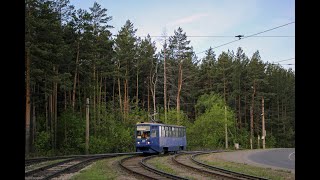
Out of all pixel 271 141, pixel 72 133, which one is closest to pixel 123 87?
pixel 72 133

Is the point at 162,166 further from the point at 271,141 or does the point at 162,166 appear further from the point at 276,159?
the point at 271,141

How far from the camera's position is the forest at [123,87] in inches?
1317

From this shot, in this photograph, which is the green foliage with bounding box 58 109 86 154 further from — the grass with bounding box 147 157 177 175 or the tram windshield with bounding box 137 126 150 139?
the grass with bounding box 147 157 177 175

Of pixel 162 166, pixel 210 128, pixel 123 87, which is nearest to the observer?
pixel 162 166

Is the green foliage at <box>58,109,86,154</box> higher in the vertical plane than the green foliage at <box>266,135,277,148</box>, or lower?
higher

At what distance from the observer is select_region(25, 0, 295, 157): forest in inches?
1317

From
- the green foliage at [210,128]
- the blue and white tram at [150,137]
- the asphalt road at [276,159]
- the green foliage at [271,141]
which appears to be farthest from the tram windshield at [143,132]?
the green foliage at [271,141]

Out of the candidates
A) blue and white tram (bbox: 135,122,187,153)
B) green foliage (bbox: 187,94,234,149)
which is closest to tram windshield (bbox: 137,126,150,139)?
blue and white tram (bbox: 135,122,187,153)

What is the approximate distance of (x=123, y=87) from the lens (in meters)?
59.2

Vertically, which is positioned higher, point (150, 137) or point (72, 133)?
point (150, 137)

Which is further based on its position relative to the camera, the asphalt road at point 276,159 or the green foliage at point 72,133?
the green foliage at point 72,133

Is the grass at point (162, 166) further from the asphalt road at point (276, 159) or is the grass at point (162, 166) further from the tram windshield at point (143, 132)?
the tram windshield at point (143, 132)

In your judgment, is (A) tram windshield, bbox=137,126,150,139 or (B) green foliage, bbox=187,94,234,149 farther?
(B) green foliage, bbox=187,94,234,149
